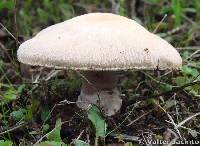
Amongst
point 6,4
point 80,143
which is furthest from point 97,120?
point 6,4

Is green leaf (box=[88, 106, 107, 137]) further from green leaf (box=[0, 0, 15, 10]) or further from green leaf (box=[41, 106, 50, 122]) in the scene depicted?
green leaf (box=[0, 0, 15, 10])

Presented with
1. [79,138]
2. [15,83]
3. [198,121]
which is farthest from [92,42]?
[15,83]

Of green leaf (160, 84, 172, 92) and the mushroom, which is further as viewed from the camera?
green leaf (160, 84, 172, 92)

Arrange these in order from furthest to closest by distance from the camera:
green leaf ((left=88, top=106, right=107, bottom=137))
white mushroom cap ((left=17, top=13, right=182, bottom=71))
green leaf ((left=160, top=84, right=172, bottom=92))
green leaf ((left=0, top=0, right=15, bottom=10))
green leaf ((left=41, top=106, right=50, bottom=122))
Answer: green leaf ((left=0, top=0, right=15, bottom=10))
green leaf ((left=160, top=84, right=172, bottom=92))
green leaf ((left=41, top=106, right=50, bottom=122))
green leaf ((left=88, top=106, right=107, bottom=137))
white mushroom cap ((left=17, top=13, right=182, bottom=71))

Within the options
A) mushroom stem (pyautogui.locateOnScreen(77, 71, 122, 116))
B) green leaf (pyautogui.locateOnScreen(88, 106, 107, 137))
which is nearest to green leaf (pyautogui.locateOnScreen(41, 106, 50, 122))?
mushroom stem (pyautogui.locateOnScreen(77, 71, 122, 116))

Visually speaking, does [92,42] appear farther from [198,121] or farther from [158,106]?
[198,121]

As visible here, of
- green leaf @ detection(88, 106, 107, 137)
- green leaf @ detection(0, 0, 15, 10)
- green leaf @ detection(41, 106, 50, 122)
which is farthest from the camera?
green leaf @ detection(0, 0, 15, 10)

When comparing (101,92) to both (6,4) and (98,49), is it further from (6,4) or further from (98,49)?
(6,4)
